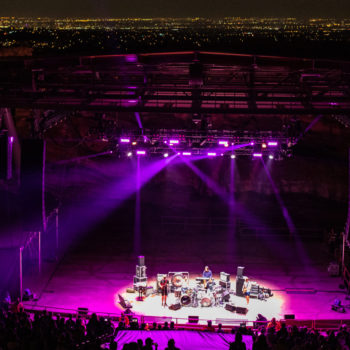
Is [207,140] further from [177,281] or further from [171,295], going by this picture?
[171,295]

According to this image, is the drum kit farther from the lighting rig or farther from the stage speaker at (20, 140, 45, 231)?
the lighting rig

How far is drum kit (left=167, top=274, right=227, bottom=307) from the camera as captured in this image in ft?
55.5

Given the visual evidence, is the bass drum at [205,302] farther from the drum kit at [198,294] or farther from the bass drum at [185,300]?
the bass drum at [185,300]

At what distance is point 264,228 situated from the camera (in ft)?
94.0

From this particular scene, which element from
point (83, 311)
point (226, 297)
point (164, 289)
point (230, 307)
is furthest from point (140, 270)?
point (83, 311)

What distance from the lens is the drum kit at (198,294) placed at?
55.5ft

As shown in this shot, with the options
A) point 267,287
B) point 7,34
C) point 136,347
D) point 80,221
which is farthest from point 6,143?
point 80,221

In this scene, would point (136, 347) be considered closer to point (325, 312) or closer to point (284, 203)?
point (325, 312)

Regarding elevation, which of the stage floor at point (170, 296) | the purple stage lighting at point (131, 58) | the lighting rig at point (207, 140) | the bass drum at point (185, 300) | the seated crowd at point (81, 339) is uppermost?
the purple stage lighting at point (131, 58)

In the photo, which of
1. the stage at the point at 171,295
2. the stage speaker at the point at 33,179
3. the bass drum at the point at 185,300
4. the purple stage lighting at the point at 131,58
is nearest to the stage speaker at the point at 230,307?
the stage at the point at 171,295

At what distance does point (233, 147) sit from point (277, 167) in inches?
302

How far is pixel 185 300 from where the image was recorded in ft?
55.3

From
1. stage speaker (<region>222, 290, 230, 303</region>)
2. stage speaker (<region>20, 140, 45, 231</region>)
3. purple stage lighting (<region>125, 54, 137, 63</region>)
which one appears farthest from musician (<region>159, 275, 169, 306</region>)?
purple stage lighting (<region>125, 54, 137, 63</region>)

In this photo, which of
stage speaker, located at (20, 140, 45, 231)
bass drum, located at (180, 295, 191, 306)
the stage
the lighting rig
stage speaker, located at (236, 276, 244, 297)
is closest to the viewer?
stage speaker, located at (20, 140, 45, 231)
